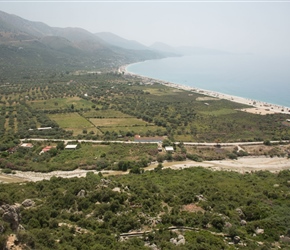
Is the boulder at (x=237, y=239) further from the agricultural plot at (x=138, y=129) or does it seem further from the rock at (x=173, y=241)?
the agricultural plot at (x=138, y=129)

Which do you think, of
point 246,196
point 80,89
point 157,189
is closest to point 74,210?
point 157,189

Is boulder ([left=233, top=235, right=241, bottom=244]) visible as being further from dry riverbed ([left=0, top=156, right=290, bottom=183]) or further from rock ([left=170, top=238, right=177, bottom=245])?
dry riverbed ([left=0, top=156, right=290, bottom=183])

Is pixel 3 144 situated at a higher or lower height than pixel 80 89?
lower

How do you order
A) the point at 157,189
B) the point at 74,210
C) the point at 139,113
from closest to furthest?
the point at 74,210, the point at 157,189, the point at 139,113

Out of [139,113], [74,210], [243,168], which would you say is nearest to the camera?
[74,210]

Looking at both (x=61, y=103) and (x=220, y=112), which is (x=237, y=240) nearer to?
(x=220, y=112)

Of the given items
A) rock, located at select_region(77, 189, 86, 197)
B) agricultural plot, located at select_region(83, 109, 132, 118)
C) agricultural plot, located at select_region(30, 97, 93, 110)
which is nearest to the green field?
agricultural plot, located at select_region(83, 109, 132, 118)

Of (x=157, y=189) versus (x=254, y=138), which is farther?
(x=254, y=138)

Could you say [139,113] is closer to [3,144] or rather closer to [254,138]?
[254,138]
